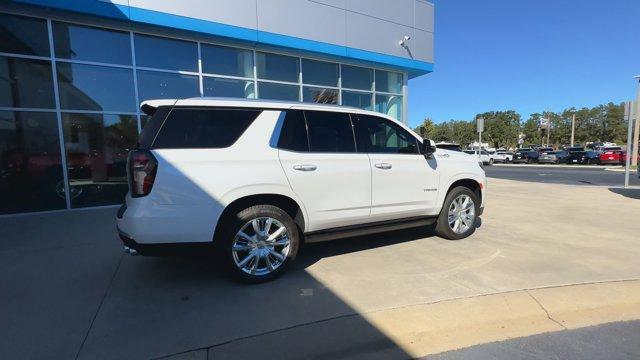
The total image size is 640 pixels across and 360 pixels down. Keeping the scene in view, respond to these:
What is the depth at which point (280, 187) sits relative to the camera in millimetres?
3773

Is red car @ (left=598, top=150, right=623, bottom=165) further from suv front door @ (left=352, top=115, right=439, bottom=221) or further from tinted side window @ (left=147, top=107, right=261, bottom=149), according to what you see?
tinted side window @ (left=147, top=107, right=261, bottom=149)

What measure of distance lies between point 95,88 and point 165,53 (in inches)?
75.2

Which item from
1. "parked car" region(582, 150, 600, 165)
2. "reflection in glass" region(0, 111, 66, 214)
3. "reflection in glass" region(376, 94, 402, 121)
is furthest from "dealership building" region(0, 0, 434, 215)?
"parked car" region(582, 150, 600, 165)

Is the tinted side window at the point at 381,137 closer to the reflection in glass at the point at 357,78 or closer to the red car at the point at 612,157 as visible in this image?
the reflection in glass at the point at 357,78

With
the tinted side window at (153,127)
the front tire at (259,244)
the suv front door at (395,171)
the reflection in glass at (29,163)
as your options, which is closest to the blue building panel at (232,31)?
the reflection in glass at (29,163)

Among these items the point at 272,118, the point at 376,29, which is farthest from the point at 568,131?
the point at 272,118

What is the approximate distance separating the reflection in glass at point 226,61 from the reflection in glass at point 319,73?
1912 mm

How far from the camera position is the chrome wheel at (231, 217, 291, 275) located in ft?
12.0

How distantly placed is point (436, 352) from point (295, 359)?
1.06m

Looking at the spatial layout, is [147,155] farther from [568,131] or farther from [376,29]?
[568,131]

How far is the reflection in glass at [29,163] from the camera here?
7.88m

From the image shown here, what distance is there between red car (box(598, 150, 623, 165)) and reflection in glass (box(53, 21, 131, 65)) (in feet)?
115

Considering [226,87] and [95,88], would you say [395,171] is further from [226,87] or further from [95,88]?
[95,88]

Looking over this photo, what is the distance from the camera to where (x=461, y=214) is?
5.39 meters
